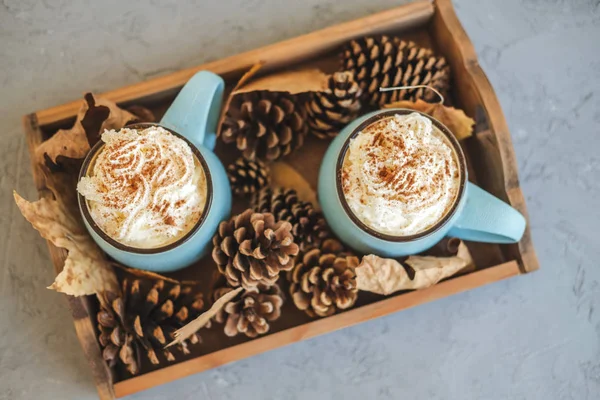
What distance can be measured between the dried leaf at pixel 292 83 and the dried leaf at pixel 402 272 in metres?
0.21

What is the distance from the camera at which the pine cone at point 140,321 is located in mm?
595

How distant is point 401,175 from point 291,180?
19 cm

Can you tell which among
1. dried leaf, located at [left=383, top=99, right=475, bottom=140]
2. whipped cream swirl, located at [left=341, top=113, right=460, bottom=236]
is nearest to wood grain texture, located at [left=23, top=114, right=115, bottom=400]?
whipped cream swirl, located at [left=341, top=113, right=460, bottom=236]

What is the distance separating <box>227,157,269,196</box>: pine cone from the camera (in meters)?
0.65

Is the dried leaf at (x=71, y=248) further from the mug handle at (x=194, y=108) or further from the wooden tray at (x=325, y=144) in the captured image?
the mug handle at (x=194, y=108)

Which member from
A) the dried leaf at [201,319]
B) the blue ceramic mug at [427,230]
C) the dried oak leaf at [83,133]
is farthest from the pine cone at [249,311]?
the dried oak leaf at [83,133]

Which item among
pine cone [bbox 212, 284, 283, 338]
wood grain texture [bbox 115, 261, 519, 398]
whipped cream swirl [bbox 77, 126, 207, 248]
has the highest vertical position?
whipped cream swirl [bbox 77, 126, 207, 248]

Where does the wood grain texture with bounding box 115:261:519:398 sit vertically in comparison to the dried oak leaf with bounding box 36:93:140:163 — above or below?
below

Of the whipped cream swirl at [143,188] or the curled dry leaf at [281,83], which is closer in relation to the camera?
the whipped cream swirl at [143,188]

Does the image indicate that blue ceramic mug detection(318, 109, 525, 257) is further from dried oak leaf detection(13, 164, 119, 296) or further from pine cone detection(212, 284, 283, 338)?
dried oak leaf detection(13, 164, 119, 296)

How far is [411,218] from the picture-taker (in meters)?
0.55

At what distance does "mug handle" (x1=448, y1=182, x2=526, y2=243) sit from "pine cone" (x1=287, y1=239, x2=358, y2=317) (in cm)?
13

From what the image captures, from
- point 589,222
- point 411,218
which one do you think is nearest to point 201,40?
point 411,218

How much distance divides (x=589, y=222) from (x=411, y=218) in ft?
1.07
